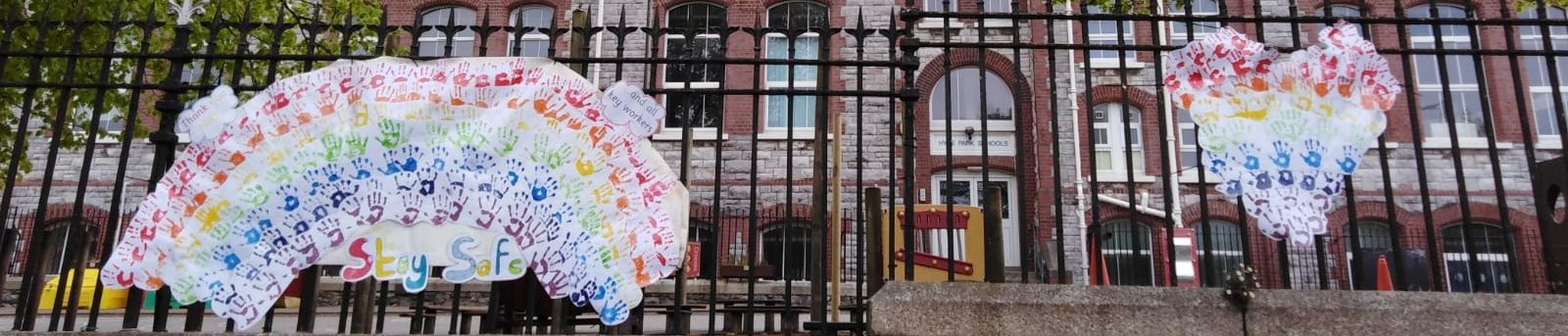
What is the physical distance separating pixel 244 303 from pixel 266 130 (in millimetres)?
792

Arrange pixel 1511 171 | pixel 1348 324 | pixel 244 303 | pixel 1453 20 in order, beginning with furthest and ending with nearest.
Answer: pixel 1511 171
pixel 1453 20
pixel 244 303
pixel 1348 324

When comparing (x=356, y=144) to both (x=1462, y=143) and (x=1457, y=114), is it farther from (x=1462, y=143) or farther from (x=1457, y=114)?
(x=1457, y=114)

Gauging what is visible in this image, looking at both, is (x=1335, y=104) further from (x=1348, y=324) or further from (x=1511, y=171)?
(x=1511, y=171)

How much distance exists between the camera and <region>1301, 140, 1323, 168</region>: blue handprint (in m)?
3.99

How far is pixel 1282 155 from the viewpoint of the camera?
13.2ft

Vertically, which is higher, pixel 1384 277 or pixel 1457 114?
pixel 1457 114

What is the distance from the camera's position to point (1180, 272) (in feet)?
44.6

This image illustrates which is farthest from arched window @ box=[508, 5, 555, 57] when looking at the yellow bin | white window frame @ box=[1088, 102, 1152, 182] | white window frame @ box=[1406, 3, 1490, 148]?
white window frame @ box=[1406, 3, 1490, 148]

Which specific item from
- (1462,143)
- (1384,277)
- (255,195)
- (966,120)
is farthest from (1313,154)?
(1462,143)

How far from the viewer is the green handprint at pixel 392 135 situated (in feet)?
13.2

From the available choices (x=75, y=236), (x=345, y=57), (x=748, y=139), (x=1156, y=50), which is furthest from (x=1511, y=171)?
(x=75, y=236)

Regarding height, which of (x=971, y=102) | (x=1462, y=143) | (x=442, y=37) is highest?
(x=442, y=37)

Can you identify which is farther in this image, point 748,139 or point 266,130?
point 748,139

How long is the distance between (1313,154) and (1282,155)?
14 cm
